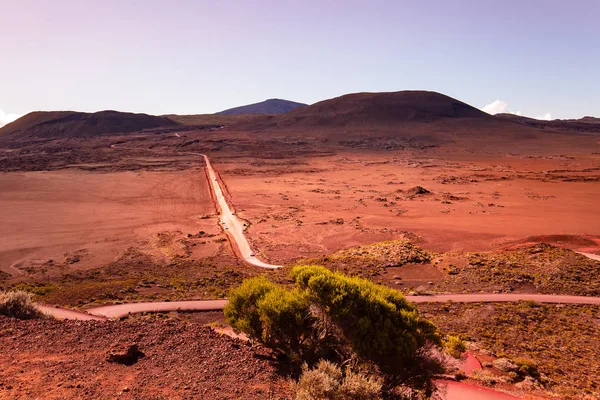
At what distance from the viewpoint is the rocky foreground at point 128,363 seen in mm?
9625

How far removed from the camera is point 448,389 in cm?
1304

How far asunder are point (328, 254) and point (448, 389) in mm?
20298

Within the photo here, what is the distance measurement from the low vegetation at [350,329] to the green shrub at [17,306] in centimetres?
856

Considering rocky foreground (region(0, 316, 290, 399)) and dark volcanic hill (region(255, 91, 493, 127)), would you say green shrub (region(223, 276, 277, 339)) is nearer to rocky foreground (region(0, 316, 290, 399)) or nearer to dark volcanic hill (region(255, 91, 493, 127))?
rocky foreground (region(0, 316, 290, 399))

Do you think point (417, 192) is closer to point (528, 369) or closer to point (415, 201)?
point (415, 201)

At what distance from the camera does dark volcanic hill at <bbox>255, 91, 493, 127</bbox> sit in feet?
500

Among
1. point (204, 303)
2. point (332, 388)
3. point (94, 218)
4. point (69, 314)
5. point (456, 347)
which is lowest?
point (204, 303)

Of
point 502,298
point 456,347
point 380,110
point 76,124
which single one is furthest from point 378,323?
point 76,124

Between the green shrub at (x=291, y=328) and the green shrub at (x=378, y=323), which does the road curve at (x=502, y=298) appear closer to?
the green shrub at (x=378, y=323)

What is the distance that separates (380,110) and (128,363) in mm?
158178

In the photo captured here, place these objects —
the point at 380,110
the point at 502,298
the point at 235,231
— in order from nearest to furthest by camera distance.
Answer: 1. the point at 502,298
2. the point at 235,231
3. the point at 380,110

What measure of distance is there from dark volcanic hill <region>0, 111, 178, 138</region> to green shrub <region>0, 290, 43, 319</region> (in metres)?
170

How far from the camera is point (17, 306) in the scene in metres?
14.9

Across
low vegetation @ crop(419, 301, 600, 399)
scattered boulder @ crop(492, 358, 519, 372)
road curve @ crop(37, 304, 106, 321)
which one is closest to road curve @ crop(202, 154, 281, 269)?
road curve @ crop(37, 304, 106, 321)
